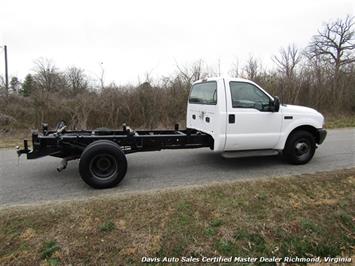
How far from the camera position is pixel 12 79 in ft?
56.9

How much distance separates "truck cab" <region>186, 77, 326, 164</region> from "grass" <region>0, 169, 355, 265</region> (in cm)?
138

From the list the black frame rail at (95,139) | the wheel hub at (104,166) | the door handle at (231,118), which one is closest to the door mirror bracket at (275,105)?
the door handle at (231,118)

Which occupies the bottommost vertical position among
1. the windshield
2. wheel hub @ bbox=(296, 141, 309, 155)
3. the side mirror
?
wheel hub @ bbox=(296, 141, 309, 155)

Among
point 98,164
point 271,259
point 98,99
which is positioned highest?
point 98,99

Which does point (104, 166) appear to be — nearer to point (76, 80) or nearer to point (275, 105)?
point (275, 105)

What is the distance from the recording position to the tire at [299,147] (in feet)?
19.1

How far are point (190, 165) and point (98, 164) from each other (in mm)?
2244

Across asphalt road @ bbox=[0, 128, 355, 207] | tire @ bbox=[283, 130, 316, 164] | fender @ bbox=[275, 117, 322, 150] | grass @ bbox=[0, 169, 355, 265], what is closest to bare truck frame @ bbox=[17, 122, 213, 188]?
asphalt road @ bbox=[0, 128, 355, 207]

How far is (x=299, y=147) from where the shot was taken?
5.87 m

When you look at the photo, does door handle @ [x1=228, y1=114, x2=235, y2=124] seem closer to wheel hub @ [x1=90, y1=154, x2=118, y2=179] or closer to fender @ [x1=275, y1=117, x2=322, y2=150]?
fender @ [x1=275, y1=117, x2=322, y2=150]

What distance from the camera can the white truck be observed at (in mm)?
4633

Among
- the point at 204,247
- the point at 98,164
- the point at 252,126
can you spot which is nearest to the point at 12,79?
the point at 98,164

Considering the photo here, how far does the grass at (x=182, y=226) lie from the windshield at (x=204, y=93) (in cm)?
212

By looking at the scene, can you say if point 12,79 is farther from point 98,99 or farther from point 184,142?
point 184,142
